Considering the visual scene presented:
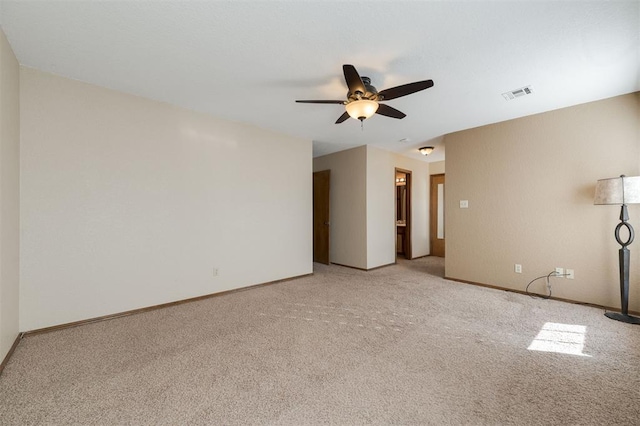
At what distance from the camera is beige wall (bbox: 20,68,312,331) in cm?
256

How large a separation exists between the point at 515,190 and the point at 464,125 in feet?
4.01

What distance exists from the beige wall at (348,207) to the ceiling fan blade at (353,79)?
2.95 m

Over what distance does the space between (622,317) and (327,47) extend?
404 centimetres

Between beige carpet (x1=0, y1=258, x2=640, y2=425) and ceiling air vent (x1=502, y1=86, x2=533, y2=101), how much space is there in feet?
8.18

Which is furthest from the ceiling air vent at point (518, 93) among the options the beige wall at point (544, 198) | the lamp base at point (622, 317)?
the lamp base at point (622, 317)

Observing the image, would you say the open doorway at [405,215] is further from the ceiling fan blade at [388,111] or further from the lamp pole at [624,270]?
the lamp pole at [624,270]

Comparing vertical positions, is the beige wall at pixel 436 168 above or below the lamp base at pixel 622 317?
above

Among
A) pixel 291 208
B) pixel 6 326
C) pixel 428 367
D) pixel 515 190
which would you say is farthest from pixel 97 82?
pixel 515 190

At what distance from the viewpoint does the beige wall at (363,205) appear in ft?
17.3

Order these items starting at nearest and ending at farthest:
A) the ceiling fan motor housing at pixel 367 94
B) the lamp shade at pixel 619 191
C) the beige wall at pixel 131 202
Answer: the ceiling fan motor housing at pixel 367 94, the beige wall at pixel 131 202, the lamp shade at pixel 619 191

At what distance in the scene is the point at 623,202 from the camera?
2754 mm

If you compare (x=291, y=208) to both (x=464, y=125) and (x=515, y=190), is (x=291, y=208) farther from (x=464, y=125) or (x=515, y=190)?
(x=515, y=190)

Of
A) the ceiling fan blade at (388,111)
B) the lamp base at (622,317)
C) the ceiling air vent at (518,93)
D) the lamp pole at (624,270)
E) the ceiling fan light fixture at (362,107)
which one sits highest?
the ceiling air vent at (518,93)

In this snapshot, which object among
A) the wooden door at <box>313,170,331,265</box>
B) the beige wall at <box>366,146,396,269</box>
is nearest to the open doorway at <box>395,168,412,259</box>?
the beige wall at <box>366,146,396,269</box>
